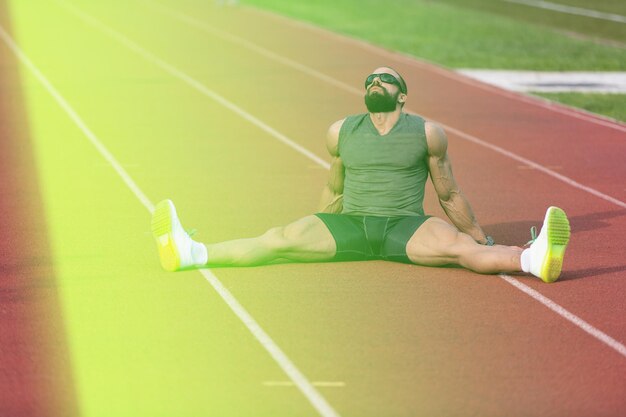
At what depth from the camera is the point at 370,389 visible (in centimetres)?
716

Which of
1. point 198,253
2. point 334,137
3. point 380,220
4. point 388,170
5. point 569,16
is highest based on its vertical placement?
point 334,137

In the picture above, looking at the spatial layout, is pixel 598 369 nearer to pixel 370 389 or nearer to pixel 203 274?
pixel 370 389

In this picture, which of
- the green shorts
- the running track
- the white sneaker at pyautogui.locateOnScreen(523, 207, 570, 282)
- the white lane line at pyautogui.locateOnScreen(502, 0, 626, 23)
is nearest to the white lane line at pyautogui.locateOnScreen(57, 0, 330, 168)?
the running track

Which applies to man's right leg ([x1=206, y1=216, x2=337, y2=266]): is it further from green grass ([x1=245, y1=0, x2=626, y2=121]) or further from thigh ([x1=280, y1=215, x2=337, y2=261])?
green grass ([x1=245, y1=0, x2=626, y2=121])

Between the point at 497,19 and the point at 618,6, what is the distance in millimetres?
6275

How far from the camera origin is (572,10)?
40812 mm

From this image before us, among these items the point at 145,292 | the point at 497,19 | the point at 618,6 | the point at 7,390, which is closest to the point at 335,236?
the point at 145,292

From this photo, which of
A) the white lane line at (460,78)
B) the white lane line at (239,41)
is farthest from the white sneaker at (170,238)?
the white lane line at (239,41)

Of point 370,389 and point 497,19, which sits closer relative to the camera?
point 370,389

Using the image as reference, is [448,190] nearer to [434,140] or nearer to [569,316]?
[434,140]

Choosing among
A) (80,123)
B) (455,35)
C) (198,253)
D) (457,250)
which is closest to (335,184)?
(457,250)

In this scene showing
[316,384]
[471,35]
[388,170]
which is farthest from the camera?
[471,35]

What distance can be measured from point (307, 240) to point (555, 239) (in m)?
1.63

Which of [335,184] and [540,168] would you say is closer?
[335,184]
